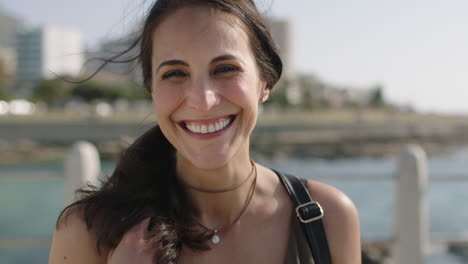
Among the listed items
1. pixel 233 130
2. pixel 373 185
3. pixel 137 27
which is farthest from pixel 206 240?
pixel 373 185

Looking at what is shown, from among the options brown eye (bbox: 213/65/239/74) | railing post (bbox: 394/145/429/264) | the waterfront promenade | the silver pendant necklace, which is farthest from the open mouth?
the waterfront promenade

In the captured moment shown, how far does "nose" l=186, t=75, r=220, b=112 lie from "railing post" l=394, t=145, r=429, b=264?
2.49 metres

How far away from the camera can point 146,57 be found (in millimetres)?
1527

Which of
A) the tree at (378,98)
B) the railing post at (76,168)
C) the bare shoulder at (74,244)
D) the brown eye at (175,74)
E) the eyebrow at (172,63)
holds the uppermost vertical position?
the eyebrow at (172,63)

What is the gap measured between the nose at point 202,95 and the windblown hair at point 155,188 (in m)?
0.23

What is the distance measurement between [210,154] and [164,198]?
228 millimetres

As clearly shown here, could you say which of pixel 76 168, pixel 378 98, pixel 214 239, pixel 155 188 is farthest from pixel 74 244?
pixel 378 98

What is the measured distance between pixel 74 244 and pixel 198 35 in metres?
0.70

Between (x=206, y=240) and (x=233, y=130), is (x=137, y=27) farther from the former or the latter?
(x=206, y=240)

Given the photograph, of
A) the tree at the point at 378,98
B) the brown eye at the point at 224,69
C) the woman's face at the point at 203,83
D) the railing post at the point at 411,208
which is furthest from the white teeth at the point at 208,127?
the tree at the point at 378,98

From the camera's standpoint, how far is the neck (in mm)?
1576

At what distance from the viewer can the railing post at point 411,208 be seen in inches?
136

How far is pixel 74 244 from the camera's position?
1323 mm

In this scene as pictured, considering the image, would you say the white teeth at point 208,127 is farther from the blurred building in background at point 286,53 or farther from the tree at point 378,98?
the tree at point 378,98
